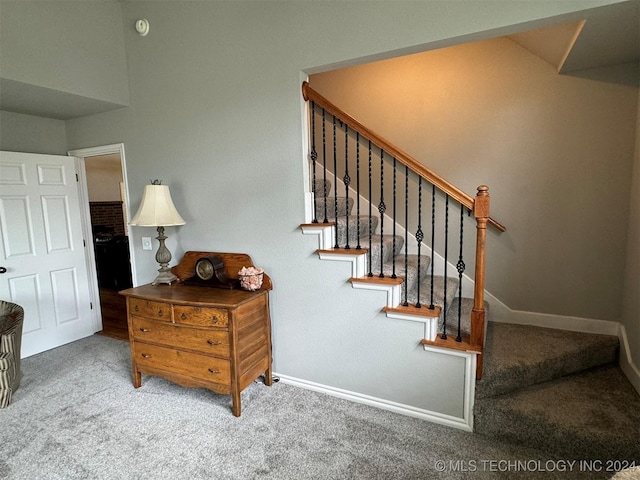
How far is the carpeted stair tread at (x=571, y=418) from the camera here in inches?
67.4

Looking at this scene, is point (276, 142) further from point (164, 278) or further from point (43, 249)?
point (43, 249)

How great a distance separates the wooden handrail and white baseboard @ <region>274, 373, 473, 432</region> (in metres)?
1.33

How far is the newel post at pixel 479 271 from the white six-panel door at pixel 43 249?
388 centimetres

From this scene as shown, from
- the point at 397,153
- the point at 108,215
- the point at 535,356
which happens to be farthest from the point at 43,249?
the point at 535,356

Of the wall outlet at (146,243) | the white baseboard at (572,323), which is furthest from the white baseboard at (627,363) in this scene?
the wall outlet at (146,243)

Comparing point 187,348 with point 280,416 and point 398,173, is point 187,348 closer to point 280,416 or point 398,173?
point 280,416

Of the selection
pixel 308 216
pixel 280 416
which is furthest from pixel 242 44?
pixel 280 416

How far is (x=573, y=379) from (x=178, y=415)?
106 inches

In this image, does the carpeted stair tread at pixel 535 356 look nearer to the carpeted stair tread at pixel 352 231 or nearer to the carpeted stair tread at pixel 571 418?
the carpeted stair tread at pixel 571 418

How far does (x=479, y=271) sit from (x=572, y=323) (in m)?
1.39

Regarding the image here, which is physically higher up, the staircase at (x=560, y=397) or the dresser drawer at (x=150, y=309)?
the dresser drawer at (x=150, y=309)

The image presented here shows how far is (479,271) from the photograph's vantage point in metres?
1.94

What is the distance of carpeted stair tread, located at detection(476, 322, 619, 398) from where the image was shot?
2.04 metres

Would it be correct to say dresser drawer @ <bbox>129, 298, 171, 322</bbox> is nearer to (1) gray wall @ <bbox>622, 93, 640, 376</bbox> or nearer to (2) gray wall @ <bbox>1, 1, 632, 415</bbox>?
(2) gray wall @ <bbox>1, 1, 632, 415</bbox>
